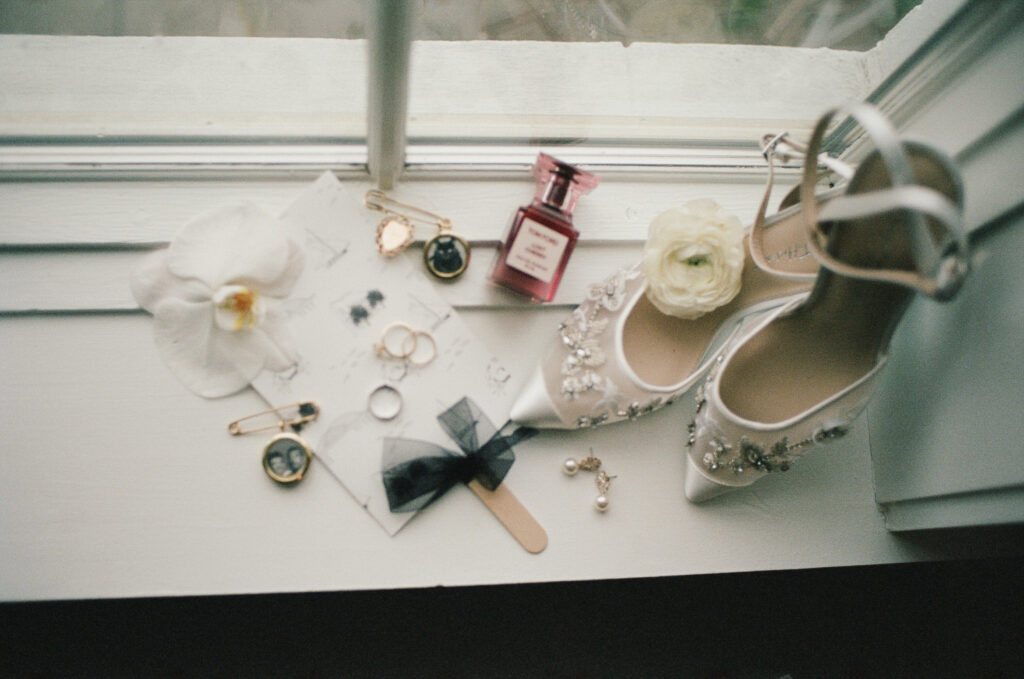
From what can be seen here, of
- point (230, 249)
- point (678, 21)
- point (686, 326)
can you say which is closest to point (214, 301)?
point (230, 249)

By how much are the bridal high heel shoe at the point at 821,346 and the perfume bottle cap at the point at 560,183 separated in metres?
0.23

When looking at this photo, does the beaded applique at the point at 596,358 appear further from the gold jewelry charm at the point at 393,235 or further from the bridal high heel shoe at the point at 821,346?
the gold jewelry charm at the point at 393,235

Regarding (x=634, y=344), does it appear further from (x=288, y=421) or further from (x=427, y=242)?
(x=288, y=421)

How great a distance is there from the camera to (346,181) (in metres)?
0.72

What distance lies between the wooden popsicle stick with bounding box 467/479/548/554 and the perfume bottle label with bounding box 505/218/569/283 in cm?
24

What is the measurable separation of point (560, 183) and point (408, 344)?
Result: 0.81ft

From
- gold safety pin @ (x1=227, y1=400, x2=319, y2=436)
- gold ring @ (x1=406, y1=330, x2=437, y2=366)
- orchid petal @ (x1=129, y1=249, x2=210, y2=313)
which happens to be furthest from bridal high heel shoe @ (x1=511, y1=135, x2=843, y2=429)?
orchid petal @ (x1=129, y1=249, x2=210, y2=313)

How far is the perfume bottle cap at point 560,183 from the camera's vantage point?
0.66 m

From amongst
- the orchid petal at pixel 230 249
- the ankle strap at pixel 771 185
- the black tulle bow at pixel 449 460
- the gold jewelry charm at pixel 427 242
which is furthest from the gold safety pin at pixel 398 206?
the ankle strap at pixel 771 185

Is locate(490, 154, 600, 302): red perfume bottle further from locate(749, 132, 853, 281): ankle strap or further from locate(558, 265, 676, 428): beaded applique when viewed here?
locate(749, 132, 853, 281): ankle strap

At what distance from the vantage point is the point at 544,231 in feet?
2.21

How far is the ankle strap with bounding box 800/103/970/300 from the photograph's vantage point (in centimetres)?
40

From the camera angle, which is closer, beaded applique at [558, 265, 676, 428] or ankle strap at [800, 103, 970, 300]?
ankle strap at [800, 103, 970, 300]

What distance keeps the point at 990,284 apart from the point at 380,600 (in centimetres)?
80
